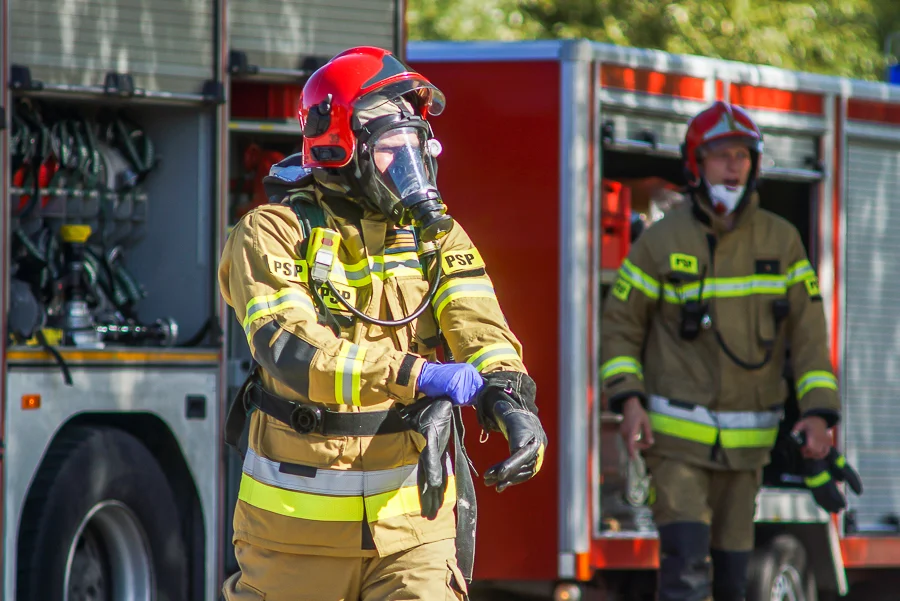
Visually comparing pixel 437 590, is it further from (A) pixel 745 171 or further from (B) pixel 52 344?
(A) pixel 745 171

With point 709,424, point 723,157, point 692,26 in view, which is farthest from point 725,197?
point 692,26

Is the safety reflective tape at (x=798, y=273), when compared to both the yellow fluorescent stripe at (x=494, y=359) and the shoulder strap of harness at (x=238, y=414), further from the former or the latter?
the shoulder strap of harness at (x=238, y=414)

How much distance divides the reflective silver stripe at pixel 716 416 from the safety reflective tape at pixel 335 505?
242cm

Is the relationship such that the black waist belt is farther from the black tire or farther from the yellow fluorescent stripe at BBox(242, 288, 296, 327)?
the black tire

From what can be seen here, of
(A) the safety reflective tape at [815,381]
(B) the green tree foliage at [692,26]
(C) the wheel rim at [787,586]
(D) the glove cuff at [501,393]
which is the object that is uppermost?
(B) the green tree foliage at [692,26]

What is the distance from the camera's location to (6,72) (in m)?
5.26

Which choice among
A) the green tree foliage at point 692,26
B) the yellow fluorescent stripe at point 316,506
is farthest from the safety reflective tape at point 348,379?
the green tree foliage at point 692,26

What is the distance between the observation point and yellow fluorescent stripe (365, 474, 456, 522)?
344 cm

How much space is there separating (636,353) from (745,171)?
0.84 metres

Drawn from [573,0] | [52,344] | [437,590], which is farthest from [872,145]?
[573,0]

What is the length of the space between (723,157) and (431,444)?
3.02m

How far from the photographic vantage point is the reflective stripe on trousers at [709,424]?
5707mm

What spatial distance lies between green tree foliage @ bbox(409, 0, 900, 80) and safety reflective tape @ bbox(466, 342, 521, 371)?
1075 cm

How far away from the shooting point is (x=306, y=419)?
11.3 ft
